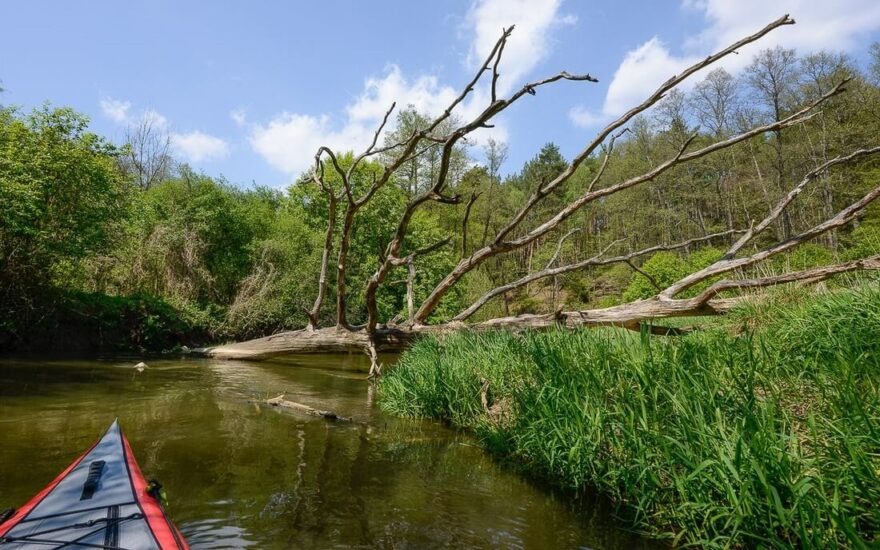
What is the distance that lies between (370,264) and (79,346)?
10.9m

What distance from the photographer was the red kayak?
2.37 meters

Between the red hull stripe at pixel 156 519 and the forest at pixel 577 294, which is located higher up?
the forest at pixel 577 294

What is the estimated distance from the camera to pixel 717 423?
3.28 metres

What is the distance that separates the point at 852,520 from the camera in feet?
7.79

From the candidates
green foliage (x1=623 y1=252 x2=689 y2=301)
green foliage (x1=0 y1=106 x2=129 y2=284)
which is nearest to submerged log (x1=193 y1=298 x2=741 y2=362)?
green foliage (x1=0 y1=106 x2=129 y2=284)

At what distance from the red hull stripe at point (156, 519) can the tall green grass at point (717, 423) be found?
285 cm

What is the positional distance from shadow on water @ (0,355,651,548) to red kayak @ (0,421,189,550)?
58 centimetres

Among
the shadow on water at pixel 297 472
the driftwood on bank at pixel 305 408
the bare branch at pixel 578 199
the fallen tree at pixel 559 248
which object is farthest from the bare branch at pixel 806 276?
the driftwood on bank at pixel 305 408

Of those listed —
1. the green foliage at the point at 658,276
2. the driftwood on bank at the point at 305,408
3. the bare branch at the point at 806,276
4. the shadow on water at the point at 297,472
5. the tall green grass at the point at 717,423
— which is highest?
the green foliage at the point at 658,276

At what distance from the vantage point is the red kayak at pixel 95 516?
7.79 ft

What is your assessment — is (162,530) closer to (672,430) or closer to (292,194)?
(672,430)

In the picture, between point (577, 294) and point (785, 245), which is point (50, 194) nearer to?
point (785, 245)

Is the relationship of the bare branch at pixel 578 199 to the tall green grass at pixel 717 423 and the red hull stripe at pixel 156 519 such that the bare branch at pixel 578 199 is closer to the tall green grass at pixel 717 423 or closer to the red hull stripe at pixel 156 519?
the tall green grass at pixel 717 423

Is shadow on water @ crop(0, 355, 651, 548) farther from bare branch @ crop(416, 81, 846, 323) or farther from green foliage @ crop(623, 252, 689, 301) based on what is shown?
green foliage @ crop(623, 252, 689, 301)
